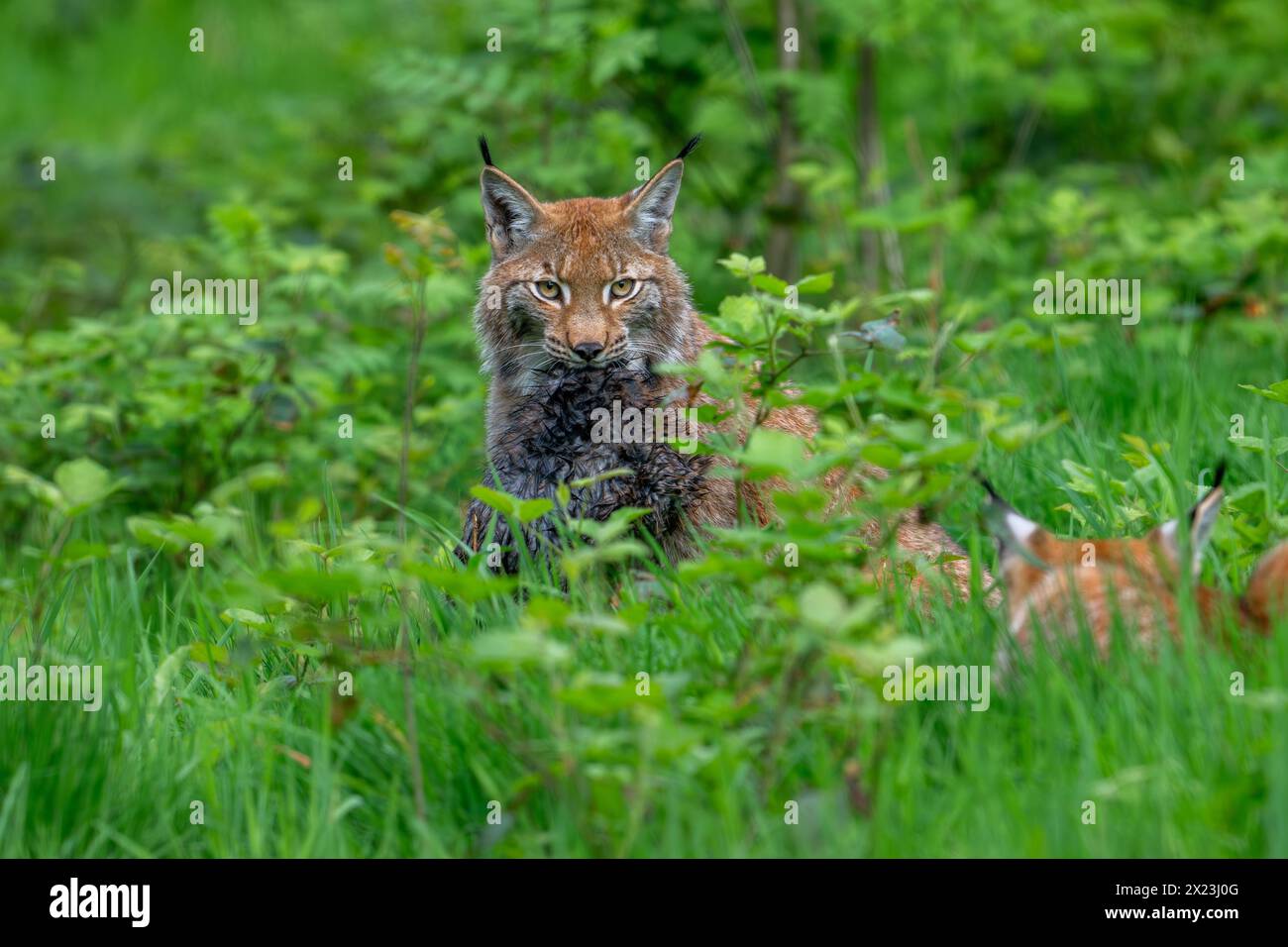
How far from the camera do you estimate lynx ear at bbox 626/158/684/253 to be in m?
5.59

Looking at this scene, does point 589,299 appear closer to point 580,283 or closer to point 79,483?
point 580,283

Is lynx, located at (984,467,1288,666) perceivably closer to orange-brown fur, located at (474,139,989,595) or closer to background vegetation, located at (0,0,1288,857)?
background vegetation, located at (0,0,1288,857)

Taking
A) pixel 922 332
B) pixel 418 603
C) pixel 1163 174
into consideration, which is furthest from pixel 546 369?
pixel 1163 174

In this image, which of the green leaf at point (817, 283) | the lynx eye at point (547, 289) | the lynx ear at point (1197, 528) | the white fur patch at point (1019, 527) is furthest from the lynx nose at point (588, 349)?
the lynx ear at point (1197, 528)

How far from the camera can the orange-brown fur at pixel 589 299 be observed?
209 inches

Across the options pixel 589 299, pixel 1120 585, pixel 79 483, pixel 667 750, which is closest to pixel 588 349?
pixel 589 299

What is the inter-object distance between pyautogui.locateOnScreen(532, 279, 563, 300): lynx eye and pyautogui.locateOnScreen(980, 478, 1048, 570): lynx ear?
7.18 ft

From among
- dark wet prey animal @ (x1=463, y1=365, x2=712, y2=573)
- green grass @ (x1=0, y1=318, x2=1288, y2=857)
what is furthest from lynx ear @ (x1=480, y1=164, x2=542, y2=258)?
green grass @ (x1=0, y1=318, x2=1288, y2=857)

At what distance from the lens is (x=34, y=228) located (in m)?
10.8

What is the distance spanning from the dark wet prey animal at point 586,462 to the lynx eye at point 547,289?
0.27 m

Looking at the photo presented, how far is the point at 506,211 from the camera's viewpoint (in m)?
5.70

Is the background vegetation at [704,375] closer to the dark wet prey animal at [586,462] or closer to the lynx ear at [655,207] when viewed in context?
the dark wet prey animal at [586,462]
